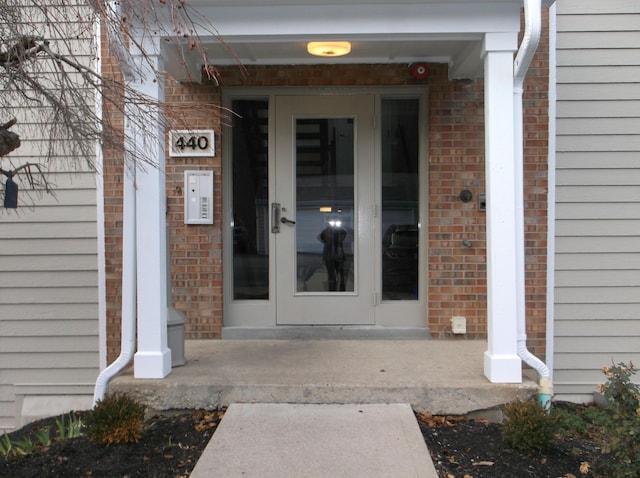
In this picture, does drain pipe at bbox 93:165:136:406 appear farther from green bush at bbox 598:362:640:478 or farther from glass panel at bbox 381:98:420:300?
green bush at bbox 598:362:640:478

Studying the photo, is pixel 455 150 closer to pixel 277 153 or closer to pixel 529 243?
pixel 529 243

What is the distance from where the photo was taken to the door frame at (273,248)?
4773mm

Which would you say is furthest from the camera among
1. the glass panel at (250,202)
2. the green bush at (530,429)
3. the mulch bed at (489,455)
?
the glass panel at (250,202)

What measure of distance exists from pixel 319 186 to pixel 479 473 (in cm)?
290

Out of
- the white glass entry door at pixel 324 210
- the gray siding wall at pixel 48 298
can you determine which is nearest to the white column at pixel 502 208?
the white glass entry door at pixel 324 210

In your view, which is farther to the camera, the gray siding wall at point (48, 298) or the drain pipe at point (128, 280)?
the gray siding wall at point (48, 298)

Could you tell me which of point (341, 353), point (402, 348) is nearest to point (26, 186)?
point (341, 353)

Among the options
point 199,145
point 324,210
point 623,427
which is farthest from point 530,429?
point 199,145

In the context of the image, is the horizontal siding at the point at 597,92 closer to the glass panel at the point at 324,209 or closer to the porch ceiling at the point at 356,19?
the porch ceiling at the point at 356,19

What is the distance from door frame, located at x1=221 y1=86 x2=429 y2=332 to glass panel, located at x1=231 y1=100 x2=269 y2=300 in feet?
0.23

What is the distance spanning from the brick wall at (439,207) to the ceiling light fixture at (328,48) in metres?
0.48

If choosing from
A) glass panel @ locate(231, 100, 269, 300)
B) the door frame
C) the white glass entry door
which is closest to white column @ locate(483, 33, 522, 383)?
the door frame

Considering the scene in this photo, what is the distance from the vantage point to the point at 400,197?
487 centimetres

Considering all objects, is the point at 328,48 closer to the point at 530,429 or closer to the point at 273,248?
the point at 273,248
